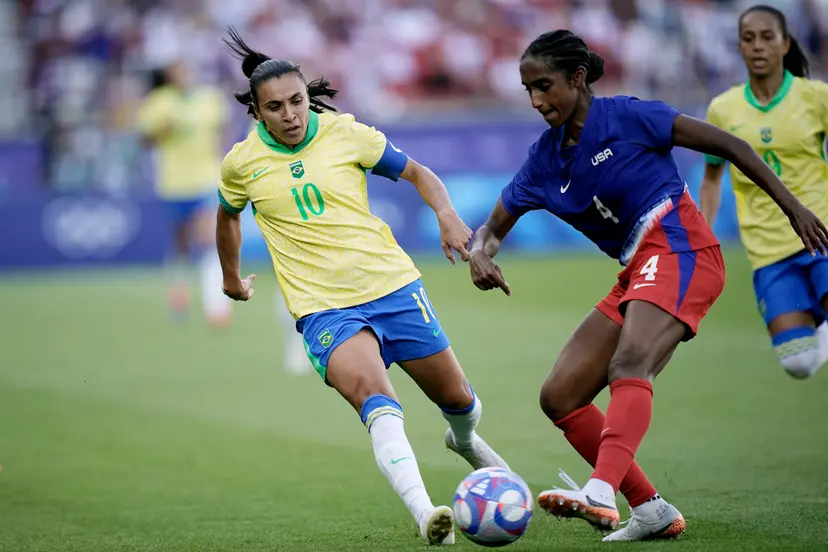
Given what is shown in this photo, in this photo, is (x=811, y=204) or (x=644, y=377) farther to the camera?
(x=811, y=204)

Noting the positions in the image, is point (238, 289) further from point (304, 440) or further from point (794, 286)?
point (794, 286)

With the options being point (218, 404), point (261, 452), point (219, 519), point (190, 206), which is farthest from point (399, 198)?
point (219, 519)

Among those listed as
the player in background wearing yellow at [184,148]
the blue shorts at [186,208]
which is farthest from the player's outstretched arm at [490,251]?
the blue shorts at [186,208]

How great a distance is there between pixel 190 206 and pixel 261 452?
8.47m

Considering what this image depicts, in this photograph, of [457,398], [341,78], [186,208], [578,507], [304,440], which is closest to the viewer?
A: [578,507]

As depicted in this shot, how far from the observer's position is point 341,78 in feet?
76.1

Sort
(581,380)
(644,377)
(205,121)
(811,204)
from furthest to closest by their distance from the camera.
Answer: (205,121)
(811,204)
(581,380)
(644,377)

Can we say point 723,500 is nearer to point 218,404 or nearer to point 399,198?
point 218,404

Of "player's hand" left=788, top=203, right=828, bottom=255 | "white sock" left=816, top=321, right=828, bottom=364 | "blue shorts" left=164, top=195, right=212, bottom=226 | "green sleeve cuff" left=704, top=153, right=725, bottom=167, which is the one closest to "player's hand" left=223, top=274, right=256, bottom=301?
"player's hand" left=788, top=203, right=828, bottom=255

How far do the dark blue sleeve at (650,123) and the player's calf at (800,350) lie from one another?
232cm

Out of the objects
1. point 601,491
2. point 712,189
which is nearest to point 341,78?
point 712,189

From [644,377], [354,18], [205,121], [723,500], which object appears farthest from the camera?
[354,18]

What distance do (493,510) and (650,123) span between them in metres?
1.84

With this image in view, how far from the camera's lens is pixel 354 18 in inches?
957
